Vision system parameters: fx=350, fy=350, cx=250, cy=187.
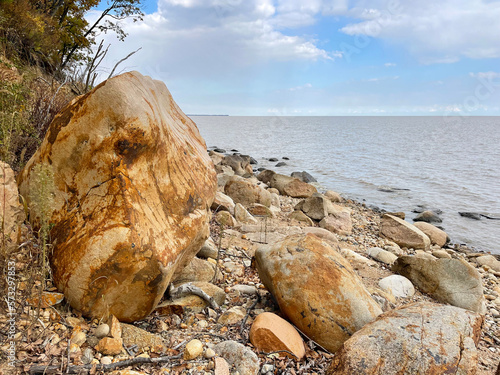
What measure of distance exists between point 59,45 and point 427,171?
2239 centimetres

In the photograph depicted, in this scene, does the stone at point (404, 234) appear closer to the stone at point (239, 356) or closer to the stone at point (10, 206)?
the stone at point (239, 356)

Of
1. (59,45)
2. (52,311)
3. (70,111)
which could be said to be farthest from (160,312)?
(59,45)

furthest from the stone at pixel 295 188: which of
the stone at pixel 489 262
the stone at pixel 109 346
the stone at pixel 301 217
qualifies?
the stone at pixel 109 346

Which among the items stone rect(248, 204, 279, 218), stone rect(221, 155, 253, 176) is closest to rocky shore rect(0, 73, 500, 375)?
stone rect(248, 204, 279, 218)

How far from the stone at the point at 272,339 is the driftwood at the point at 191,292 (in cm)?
59

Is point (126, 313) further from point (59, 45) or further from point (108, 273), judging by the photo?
point (59, 45)

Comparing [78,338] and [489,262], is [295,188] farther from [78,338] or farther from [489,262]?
[78,338]

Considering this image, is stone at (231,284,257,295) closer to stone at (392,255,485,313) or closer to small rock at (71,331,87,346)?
small rock at (71,331,87,346)

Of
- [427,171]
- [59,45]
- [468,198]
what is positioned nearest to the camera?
[59,45]

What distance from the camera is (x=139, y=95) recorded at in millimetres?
Answer: 3326

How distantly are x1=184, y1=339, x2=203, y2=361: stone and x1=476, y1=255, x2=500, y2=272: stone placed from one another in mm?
8738

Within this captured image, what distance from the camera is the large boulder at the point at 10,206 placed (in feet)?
9.11

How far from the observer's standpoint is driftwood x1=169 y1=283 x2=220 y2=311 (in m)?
3.54

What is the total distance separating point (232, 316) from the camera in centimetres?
340
